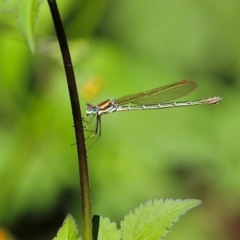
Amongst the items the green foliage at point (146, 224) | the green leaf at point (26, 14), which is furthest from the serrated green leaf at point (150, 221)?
the green leaf at point (26, 14)

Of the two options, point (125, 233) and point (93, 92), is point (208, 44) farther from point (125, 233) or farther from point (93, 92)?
point (125, 233)

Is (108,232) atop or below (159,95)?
below

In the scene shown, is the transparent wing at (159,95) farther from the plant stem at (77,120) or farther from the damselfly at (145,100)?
the plant stem at (77,120)

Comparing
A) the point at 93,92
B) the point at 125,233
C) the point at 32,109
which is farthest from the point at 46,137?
the point at 125,233

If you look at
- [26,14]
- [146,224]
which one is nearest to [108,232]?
[146,224]

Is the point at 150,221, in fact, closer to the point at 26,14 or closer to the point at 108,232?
the point at 108,232

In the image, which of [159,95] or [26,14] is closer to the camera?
[26,14]
